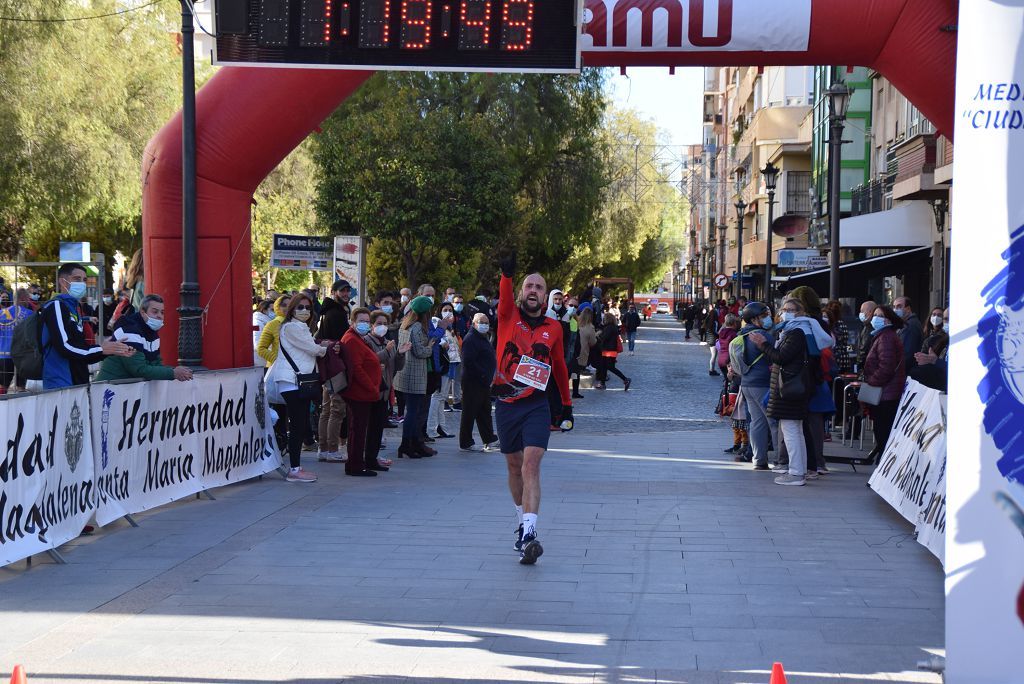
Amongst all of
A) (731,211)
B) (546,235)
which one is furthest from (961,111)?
(731,211)

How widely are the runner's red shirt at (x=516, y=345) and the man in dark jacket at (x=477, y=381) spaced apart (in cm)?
555

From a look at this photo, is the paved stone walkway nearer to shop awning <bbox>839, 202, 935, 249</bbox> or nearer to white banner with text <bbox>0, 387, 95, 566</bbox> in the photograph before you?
white banner with text <bbox>0, 387, 95, 566</bbox>

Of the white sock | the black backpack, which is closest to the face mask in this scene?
the black backpack

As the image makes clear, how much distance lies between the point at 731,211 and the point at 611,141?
37775mm

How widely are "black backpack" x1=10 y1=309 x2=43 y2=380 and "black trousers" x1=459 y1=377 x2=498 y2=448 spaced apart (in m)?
5.30

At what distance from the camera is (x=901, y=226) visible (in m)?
28.1

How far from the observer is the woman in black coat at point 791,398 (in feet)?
40.4

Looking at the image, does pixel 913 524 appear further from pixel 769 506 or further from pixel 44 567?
pixel 44 567

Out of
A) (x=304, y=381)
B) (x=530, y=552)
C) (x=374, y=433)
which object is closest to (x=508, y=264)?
A: (x=530, y=552)

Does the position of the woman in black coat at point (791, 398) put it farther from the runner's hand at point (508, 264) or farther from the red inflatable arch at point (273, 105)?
the runner's hand at point (508, 264)

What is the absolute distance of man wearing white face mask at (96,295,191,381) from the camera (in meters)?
10.1

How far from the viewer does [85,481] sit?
9016 mm

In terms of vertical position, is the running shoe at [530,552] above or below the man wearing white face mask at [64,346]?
below

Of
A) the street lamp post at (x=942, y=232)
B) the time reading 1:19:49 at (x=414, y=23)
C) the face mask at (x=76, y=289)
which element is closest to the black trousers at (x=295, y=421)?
the face mask at (x=76, y=289)
